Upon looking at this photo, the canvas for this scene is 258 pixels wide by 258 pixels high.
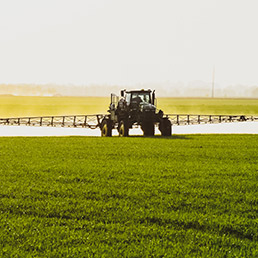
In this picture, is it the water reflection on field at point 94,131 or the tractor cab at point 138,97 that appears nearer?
the tractor cab at point 138,97

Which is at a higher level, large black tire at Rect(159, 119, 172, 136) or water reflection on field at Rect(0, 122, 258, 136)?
large black tire at Rect(159, 119, 172, 136)

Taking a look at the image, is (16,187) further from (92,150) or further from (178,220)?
(92,150)

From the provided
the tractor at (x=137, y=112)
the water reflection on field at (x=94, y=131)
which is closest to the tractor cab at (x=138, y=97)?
the tractor at (x=137, y=112)

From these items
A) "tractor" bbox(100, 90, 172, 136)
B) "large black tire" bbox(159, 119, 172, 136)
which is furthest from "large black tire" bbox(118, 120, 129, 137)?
"large black tire" bbox(159, 119, 172, 136)

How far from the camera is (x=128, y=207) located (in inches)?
294

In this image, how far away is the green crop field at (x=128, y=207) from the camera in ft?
19.3

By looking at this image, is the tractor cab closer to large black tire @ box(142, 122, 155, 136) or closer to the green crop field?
large black tire @ box(142, 122, 155, 136)

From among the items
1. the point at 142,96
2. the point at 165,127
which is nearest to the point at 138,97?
the point at 142,96

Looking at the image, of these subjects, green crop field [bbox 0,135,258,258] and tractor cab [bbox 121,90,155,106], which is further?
tractor cab [bbox 121,90,155,106]

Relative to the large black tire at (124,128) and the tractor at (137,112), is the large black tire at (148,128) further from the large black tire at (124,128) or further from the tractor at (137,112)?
the large black tire at (124,128)

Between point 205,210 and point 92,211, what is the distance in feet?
6.22

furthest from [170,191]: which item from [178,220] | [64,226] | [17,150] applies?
[17,150]

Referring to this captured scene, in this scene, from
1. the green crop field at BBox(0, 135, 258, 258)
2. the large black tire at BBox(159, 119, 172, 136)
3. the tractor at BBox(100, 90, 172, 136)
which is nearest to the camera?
the green crop field at BBox(0, 135, 258, 258)

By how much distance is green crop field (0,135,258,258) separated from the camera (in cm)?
588
